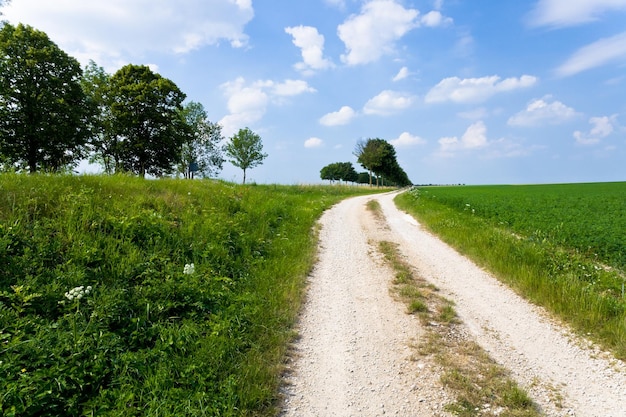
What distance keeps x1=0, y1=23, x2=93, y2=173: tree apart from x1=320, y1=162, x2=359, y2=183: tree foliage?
4445 inches

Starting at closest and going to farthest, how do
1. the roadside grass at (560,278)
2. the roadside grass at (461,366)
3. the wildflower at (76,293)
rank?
the roadside grass at (461,366) < the wildflower at (76,293) < the roadside grass at (560,278)

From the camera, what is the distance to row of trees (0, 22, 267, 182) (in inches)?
838

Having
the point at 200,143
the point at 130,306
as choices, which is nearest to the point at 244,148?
the point at 200,143

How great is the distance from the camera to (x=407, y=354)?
4.51m

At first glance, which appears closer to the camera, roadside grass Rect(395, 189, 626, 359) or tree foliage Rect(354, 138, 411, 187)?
roadside grass Rect(395, 189, 626, 359)

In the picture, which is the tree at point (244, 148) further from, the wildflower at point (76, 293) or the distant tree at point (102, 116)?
the wildflower at point (76, 293)

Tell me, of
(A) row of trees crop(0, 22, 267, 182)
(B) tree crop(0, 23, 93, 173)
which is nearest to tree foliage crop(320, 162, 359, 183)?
(A) row of trees crop(0, 22, 267, 182)

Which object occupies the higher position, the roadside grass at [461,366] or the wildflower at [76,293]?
the wildflower at [76,293]

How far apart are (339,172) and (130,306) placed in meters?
132

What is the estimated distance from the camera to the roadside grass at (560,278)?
5094 millimetres

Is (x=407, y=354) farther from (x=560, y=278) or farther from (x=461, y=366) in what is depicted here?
(x=560, y=278)

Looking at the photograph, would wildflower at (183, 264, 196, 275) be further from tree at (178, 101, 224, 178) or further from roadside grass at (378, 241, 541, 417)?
tree at (178, 101, 224, 178)

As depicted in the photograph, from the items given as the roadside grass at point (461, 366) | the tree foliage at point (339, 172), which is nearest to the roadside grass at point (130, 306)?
the roadside grass at point (461, 366)

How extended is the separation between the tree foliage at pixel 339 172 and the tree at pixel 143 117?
104046mm
